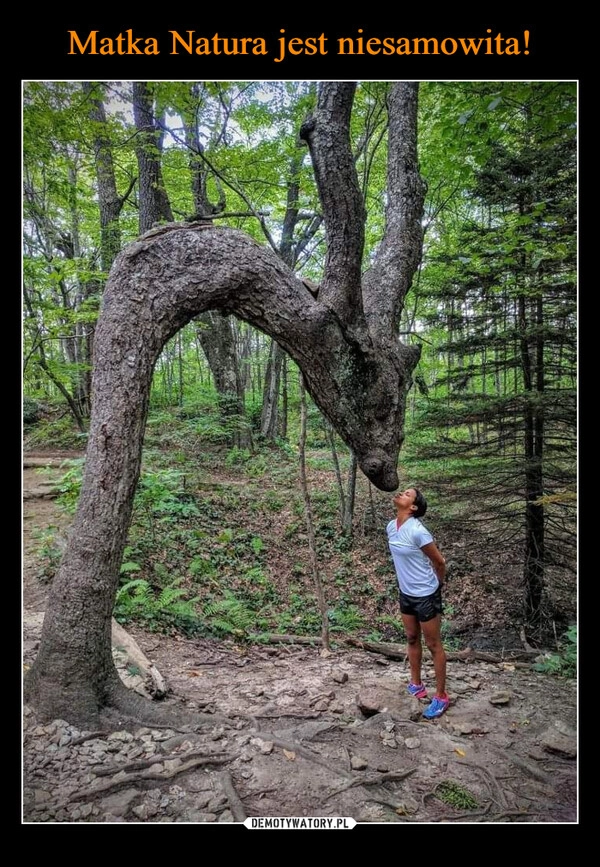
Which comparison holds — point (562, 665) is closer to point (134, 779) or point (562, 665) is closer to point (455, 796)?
point (455, 796)

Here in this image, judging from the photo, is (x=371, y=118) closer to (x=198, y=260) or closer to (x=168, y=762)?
(x=198, y=260)

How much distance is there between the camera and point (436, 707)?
12.8ft

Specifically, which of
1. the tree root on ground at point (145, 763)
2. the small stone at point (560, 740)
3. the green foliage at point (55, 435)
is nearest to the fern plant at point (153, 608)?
the tree root on ground at point (145, 763)

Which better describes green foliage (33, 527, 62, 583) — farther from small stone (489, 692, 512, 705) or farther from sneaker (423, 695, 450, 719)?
small stone (489, 692, 512, 705)

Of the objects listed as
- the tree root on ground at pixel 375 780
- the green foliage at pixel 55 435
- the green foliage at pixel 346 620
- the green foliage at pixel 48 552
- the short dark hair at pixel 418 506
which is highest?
the green foliage at pixel 55 435

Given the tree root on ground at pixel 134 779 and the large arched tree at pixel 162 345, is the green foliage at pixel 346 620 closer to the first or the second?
the large arched tree at pixel 162 345

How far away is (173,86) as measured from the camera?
4.45 metres

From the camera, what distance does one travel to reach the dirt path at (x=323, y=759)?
8.75 ft

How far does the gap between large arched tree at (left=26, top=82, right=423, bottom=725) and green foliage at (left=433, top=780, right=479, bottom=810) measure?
2161mm

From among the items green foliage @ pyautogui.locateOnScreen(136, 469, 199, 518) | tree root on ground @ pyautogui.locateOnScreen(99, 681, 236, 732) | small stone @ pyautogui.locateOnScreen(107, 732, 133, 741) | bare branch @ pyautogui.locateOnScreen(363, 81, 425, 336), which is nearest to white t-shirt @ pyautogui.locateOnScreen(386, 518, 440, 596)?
tree root on ground @ pyautogui.locateOnScreen(99, 681, 236, 732)

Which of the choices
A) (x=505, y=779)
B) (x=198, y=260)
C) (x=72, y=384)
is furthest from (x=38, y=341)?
(x=505, y=779)

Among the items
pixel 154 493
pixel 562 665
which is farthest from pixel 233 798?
pixel 154 493

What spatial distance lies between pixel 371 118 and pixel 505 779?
35.8 feet

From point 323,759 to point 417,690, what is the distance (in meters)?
1.44
